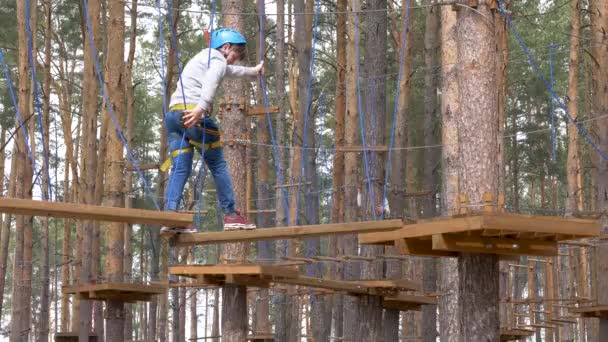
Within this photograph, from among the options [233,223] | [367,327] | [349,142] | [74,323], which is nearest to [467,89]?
[233,223]

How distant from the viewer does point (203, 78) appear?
23.1ft

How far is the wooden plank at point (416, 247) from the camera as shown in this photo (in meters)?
7.31

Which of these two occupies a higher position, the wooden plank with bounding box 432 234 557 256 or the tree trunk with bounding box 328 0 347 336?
the tree trunk with bounding box 328 0 347 336

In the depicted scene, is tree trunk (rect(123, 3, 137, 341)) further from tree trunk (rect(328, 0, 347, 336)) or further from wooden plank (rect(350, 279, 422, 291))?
wooden plank (rect(350, 279, 422, 291))

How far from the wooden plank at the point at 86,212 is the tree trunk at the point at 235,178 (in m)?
2.67

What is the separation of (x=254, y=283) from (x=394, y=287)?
1.94 m

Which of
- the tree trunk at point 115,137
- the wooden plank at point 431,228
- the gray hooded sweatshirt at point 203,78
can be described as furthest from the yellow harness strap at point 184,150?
the tree trunk at point 115,137

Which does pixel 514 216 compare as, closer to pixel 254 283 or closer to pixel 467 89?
pixel 467 89

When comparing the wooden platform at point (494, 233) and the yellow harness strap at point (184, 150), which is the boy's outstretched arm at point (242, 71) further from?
the wooden platform at point (494, 233)

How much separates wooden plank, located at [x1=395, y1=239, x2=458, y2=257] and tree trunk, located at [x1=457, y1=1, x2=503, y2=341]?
259 mm

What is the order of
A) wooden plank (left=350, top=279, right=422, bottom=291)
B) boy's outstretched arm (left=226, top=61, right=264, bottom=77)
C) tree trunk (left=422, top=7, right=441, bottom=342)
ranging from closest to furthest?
boy's outstretched arm (left=226, top=61, right=264, bottom=77) → wooden plank (left=350, top=279, right=422, bottom=291) → tree trunk (left=422, top=7, right=441, bottom=342)

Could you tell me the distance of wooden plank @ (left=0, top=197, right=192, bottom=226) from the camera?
5965 mm

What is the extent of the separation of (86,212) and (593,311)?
8.30m

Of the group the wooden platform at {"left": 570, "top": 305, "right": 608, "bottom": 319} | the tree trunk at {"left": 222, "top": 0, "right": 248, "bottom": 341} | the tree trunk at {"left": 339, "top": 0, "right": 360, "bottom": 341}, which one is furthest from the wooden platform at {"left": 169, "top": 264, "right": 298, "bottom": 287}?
the tree trunk at {"left": 339, "top": 0, "right": 360, "bottom": 341}
